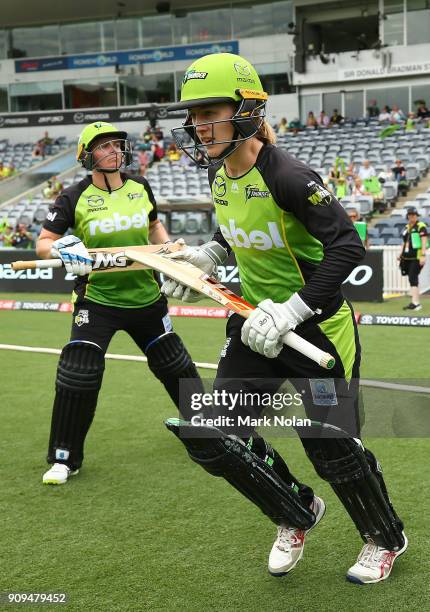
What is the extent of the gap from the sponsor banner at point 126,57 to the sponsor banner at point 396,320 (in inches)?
1030

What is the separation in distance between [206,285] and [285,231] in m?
0.44

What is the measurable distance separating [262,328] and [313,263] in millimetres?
534

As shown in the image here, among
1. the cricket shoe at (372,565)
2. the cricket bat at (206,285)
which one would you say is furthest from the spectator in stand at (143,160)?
the cricket shoe at (372,565)

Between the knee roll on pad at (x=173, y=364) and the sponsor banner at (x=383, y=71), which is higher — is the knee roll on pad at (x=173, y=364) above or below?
below

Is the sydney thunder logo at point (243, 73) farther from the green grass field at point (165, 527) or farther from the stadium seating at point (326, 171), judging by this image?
the stadium seating at point (326, 171)

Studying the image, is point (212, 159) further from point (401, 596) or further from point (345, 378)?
point (401, 596)

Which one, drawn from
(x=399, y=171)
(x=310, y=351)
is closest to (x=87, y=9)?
(x=399, y=171)

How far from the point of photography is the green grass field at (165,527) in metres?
3.21

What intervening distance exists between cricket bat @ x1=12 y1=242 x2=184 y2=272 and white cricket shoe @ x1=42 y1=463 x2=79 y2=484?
1468 millimetres

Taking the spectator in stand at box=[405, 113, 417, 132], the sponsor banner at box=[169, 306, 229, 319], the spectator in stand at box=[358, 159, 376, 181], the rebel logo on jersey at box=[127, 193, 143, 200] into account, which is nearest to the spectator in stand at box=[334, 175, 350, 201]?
the spectator in stand at box=[358, 159, 376, 181]

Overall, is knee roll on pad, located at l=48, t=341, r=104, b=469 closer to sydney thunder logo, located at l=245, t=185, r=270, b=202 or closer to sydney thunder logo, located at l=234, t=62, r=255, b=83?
sydney thunder logo, located at l=245, t=185, r=270, b=202

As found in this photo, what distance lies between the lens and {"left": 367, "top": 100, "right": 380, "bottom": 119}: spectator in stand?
31141mm

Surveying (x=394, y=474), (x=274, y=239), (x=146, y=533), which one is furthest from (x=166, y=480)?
(x=274, y=239)

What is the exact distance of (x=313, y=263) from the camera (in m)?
3.28
